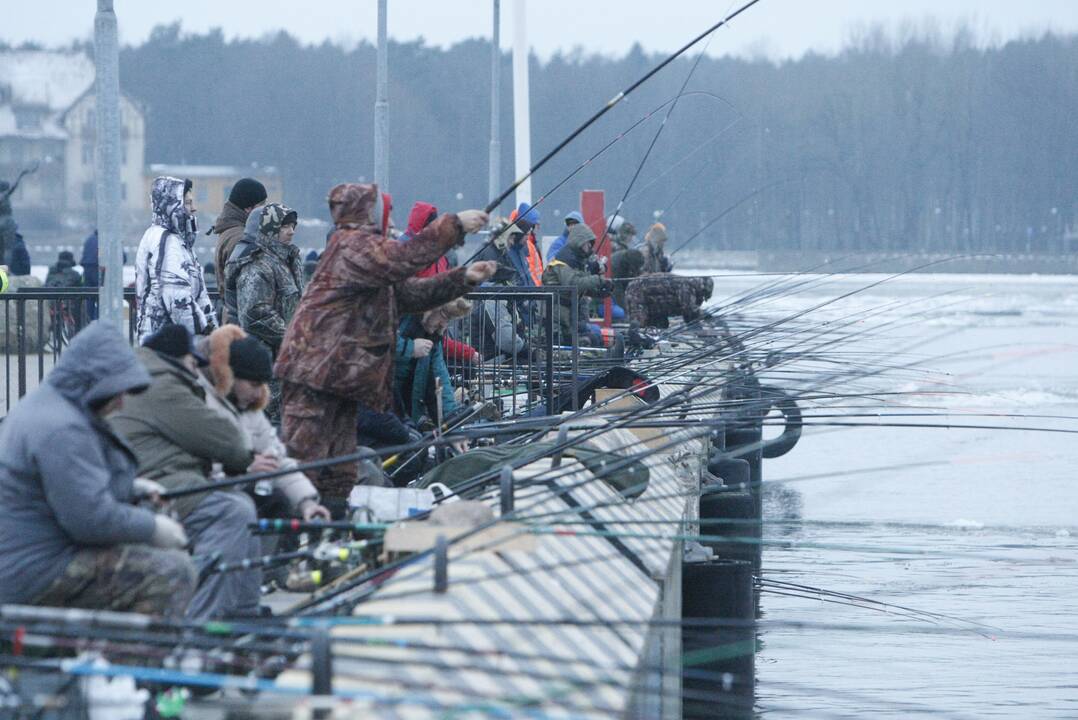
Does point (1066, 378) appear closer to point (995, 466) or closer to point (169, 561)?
point (995, 466)

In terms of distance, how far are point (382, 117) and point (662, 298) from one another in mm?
3395

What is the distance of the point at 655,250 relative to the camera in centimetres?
1973

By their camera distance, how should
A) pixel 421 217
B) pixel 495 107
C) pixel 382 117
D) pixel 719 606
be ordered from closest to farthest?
pixel 719 606
pixel 421 217
pixel 382 117
pixel 495 107

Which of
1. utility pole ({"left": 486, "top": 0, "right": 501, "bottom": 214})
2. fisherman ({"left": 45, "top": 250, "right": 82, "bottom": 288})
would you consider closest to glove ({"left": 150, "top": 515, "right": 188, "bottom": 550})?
fisherman ({"left": 45, "top": 250, "right": 82, "bottom": 288})

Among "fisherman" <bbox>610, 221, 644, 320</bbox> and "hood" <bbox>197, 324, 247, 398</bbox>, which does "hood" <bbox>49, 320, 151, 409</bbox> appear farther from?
"fisherman" <bbox>610, 221, 644, 320</bbox>

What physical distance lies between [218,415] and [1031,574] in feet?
27.9

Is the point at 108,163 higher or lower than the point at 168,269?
higher

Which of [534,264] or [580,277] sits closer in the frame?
[580,277]

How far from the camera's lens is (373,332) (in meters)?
6.69

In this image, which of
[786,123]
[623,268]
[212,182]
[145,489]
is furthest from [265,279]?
[786,123]

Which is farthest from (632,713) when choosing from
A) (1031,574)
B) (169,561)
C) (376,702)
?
(1031,574)

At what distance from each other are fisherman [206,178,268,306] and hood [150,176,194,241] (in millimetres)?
704

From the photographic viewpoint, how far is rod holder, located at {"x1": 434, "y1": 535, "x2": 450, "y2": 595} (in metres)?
4.57

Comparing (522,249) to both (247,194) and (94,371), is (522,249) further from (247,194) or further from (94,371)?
(94,371)
